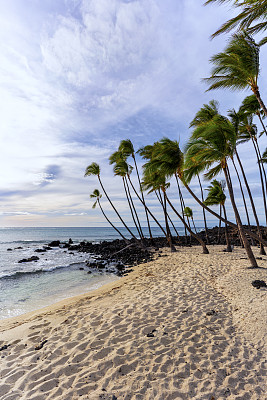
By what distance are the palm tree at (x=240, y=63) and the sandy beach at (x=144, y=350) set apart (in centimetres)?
714

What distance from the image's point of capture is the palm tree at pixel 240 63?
682 cm

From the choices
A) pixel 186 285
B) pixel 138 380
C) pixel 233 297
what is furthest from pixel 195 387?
pixel 186 285

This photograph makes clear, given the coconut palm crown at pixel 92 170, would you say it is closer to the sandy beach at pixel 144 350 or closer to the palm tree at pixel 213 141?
the palm tree at pixel 213 141

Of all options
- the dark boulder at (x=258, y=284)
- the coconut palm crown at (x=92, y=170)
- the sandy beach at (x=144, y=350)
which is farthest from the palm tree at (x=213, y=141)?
the coconut palm crown at (x=92, y=170)

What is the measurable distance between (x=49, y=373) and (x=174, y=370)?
210cm

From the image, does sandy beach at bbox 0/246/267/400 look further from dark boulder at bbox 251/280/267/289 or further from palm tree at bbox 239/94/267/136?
palm tree at bbox 239/94/267/136

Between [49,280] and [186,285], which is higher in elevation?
[186,285]

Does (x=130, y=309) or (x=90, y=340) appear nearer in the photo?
(x=90, y=340)

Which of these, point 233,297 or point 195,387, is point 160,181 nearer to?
point 233,297

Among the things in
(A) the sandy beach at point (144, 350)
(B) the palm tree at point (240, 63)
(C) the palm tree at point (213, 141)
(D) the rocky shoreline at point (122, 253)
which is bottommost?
(D) the rocky shoreline at point (122, 253)

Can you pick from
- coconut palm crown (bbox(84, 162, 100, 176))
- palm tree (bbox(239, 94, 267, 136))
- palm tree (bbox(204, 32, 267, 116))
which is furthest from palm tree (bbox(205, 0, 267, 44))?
coconut palm crown (bbox(84, 162, 100, 176))

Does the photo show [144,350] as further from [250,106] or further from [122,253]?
[122,253]

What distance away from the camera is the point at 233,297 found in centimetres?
576

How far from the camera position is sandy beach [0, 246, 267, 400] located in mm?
2748
